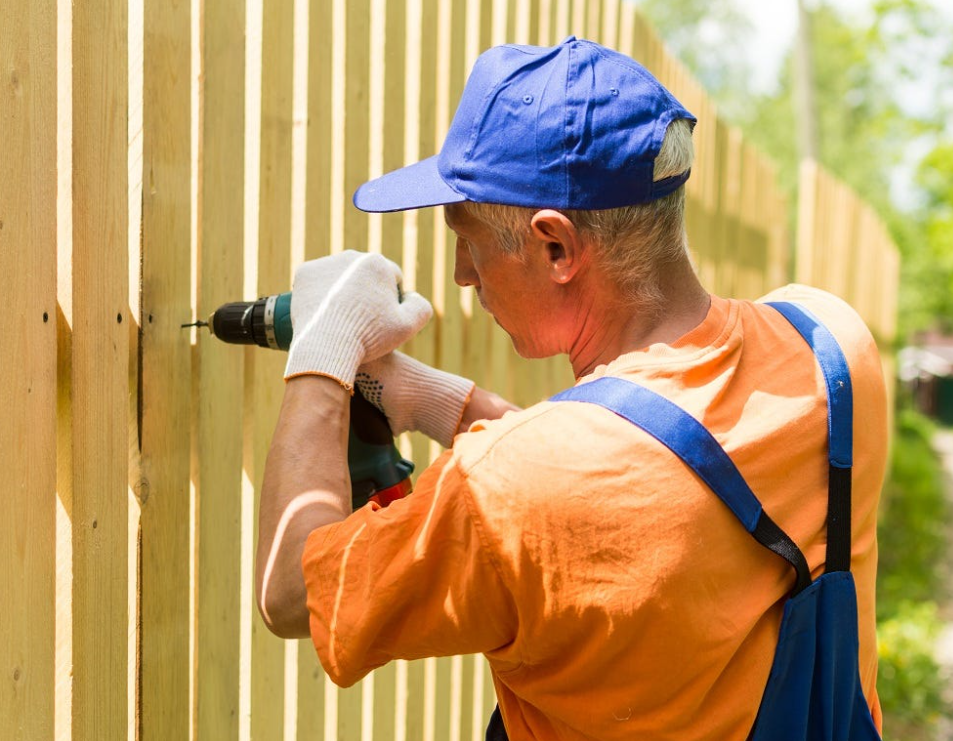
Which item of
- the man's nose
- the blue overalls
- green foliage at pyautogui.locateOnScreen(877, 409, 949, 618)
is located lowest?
green foliage at pyautogui.locateOnScreen(877, 409, 949, 618)

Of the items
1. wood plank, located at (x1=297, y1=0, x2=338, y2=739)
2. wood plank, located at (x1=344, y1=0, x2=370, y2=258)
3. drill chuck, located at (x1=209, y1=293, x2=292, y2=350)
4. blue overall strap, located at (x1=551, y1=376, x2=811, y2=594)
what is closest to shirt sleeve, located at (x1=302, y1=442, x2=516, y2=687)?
blue overall strap, located at (x1=551, y1=376, x2=811, y2=594)

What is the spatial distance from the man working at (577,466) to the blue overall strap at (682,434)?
16 millimetres

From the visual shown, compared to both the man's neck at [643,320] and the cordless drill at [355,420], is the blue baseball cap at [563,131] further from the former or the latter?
the cordless drill at [355,420]

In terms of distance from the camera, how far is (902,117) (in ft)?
49.8

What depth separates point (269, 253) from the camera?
2035 millimetres

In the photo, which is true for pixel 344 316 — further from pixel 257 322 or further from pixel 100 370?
pixel 100 370

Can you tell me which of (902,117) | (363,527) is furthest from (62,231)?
(902,117)

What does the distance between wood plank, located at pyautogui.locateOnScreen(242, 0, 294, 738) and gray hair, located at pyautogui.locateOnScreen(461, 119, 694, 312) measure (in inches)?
24.9

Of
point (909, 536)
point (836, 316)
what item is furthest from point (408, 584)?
point (909, 536)

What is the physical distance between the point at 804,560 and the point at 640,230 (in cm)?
53

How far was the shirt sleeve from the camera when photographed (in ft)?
4.33

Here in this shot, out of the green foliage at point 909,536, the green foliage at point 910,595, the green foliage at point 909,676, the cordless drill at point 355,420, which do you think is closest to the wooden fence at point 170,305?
the cordless drill at point 355,420

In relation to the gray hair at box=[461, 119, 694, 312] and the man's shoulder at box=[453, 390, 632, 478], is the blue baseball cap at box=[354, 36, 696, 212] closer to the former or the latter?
the gray hair at box=[461, 119, 694, 312]

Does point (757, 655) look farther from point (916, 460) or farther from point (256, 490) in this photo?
point (916, 460)
